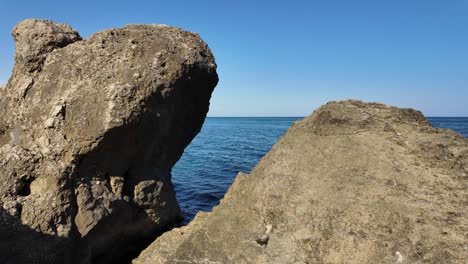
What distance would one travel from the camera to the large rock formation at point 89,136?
17.2 feet

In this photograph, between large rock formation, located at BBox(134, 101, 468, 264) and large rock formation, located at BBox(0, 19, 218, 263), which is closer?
large rock formation, located at BBox(134, 101, 468, 264)

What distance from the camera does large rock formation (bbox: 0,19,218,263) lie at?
5246 millimetres

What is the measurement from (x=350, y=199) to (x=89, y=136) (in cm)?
419

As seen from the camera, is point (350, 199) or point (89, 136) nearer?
point (350, 199)

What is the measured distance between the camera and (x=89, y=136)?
5906mm

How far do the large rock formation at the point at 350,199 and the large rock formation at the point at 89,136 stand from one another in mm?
1363

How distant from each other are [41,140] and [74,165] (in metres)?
0.76

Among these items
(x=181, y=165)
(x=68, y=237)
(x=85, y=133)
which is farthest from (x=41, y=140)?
(x=181, y=165)

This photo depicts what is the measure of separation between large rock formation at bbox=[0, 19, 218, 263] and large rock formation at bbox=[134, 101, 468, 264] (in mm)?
1363

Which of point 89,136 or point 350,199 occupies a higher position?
point 89,136

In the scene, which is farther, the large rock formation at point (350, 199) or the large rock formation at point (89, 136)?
the large rock formation at point (89, 136)

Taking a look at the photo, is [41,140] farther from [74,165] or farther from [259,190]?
[259,190]

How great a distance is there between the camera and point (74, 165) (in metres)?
5.78

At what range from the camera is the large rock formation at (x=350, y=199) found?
3777mm
